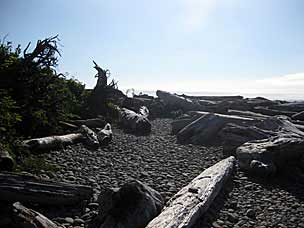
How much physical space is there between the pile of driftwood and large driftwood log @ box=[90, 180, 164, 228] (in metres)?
3.46

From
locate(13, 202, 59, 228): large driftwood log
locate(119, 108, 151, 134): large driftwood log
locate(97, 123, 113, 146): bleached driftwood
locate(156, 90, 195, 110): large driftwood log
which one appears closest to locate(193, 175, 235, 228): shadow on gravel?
locate(13, 202, 59, 228): large driftwood log

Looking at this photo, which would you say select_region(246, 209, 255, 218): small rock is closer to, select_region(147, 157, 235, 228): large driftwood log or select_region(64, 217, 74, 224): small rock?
select_region(147, 157, 235, 228): large driftwood log

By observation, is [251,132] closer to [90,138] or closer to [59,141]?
[90,138]

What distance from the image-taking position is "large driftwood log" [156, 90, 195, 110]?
64.6ft

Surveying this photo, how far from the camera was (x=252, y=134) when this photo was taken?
919 cm

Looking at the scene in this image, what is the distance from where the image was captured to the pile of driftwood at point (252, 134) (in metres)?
7.07

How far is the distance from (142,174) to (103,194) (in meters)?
2.55

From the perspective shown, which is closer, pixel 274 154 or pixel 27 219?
pixel 27 219

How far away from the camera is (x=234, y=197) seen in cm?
560

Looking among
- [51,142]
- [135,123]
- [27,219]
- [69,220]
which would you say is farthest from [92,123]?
[27,219]

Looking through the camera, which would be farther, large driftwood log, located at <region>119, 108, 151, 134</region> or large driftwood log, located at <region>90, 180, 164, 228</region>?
large driftwood log, located at <region>119, 108, 151, 134</region>

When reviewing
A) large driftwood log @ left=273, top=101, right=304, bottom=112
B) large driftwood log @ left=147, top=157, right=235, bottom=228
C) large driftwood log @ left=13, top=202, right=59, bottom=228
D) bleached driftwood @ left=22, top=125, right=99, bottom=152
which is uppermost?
large driftwood log @ left=273, top=101, right=304, bottom=112

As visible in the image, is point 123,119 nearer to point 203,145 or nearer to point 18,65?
point 203,145

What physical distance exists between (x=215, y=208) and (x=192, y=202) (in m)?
0.71
